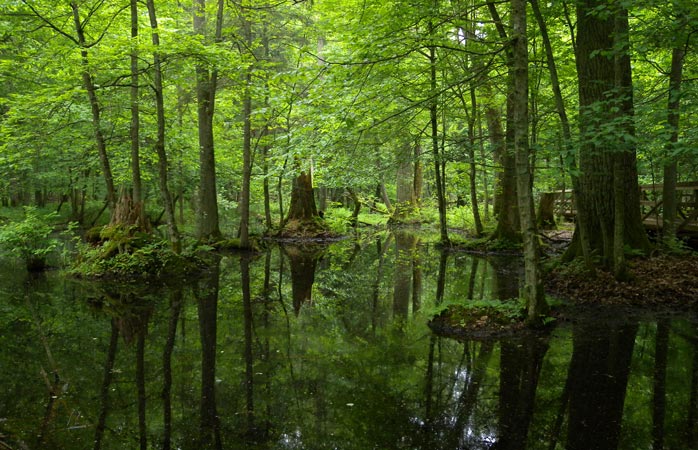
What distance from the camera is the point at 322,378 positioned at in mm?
4887

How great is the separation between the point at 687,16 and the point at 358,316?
590 centimetres

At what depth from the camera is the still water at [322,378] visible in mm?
3688

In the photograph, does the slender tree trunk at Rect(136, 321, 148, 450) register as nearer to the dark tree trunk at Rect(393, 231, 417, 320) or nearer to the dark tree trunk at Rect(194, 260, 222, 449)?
the dark tree trunk at Rect(194, 260, 222, 449)

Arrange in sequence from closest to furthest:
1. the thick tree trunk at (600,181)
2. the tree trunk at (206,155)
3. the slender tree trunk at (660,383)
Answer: the slender tree trunk at (660,383), the thick tree trunk at (600,181), the tree trunk at (206,155)

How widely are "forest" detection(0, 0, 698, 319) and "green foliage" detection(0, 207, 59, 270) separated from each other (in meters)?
1.60

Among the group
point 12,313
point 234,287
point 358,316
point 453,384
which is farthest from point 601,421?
point 12,313

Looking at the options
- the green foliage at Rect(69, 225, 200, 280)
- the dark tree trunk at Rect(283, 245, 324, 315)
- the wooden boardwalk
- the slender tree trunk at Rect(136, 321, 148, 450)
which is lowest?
the slender tree trunk at Rect(136, 321, 148, 450)

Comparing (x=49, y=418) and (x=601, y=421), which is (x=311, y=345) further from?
(x=601, y=421)

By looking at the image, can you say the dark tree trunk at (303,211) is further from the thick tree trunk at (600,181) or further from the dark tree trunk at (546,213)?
the thick tree trunk at (600,181)

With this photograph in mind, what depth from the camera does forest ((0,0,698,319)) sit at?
6301 millimetres

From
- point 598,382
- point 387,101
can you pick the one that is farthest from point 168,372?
point 387,101

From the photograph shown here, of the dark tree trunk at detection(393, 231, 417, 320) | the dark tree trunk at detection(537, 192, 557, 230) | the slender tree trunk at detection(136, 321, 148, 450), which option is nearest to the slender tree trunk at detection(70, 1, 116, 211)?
the slender tree trunk at detection(136, 321, 148, 450)

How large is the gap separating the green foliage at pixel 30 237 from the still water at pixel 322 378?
2438mm

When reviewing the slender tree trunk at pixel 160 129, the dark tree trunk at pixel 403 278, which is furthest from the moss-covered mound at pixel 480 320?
the slender tree trunk at pixel 160 129
